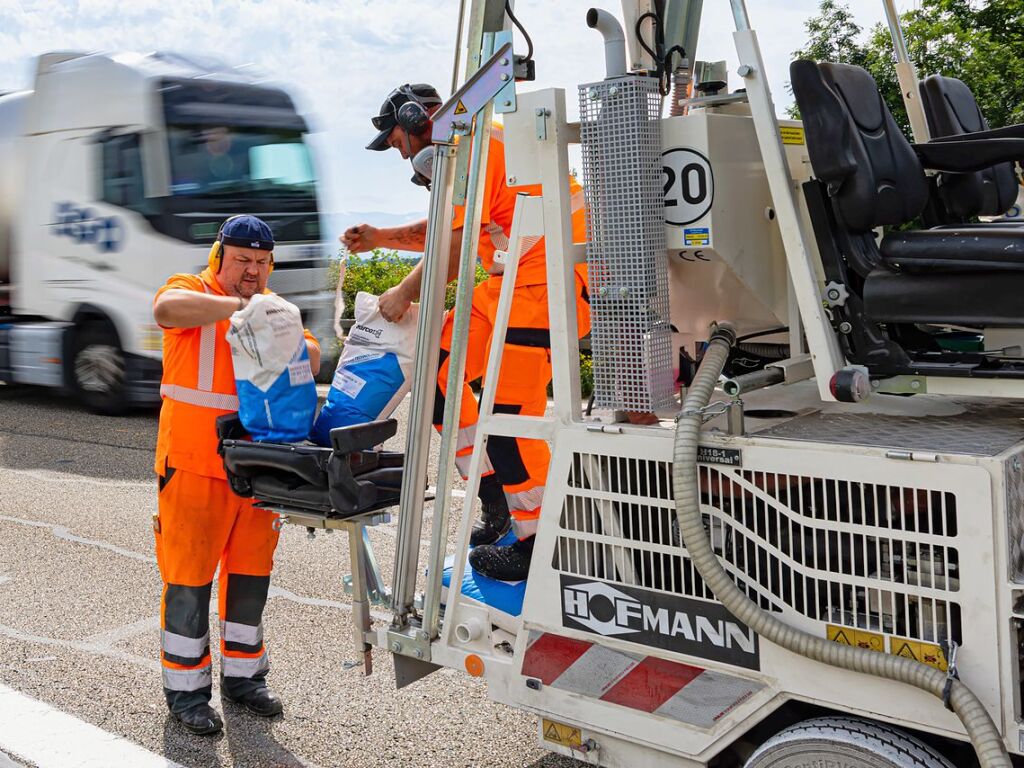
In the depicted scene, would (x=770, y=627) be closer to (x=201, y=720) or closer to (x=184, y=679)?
(x=201, y=720)

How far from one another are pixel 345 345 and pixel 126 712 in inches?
61.5

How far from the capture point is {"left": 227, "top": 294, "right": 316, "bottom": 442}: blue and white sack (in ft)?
12.1

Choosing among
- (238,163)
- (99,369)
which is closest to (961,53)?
(238,163)

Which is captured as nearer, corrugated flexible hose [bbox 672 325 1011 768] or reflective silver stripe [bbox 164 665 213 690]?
corrugated flexible hose [bbox 672 325 1011 768]

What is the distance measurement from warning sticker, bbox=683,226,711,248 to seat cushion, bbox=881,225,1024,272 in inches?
18.2

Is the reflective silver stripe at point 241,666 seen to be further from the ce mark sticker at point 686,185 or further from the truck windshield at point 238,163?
the truck windshield at point 238,163

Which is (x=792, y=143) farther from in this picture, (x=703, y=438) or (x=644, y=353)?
(x=703, y=438)

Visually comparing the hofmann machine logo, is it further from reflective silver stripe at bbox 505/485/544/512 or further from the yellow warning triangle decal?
reflective silver stripe at bbox 505/485/544/512

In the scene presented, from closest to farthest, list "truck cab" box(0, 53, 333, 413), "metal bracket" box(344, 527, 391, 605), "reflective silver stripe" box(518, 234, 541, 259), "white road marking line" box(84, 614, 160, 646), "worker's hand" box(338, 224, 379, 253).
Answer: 1. "reflective silver stripe" box(518, 234, 541, 259)
2. "metal bracket" box(344, 527, 391, 605)
3. "worker's hand" box(338, 224, 379, 253)
4. "white road marking line" box(84, 614, 160, 646)
5. "truck cab" box(0, 53, 333, 413)

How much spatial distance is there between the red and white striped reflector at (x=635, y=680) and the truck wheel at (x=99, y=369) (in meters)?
9.16

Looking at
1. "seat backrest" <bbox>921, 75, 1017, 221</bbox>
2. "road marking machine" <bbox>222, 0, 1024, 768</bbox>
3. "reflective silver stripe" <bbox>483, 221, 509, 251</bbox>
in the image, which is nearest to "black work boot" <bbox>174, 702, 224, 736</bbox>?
"road marking machine" <bbox>222, 0, 1024, 768</bbox>

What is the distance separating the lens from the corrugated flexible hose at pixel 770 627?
2.25 metres

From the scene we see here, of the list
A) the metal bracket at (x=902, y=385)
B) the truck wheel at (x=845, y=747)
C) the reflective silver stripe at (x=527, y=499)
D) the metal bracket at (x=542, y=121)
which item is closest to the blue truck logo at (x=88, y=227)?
the reflective silver stripe at (x=527, y=499)

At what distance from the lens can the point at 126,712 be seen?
4.12 m
